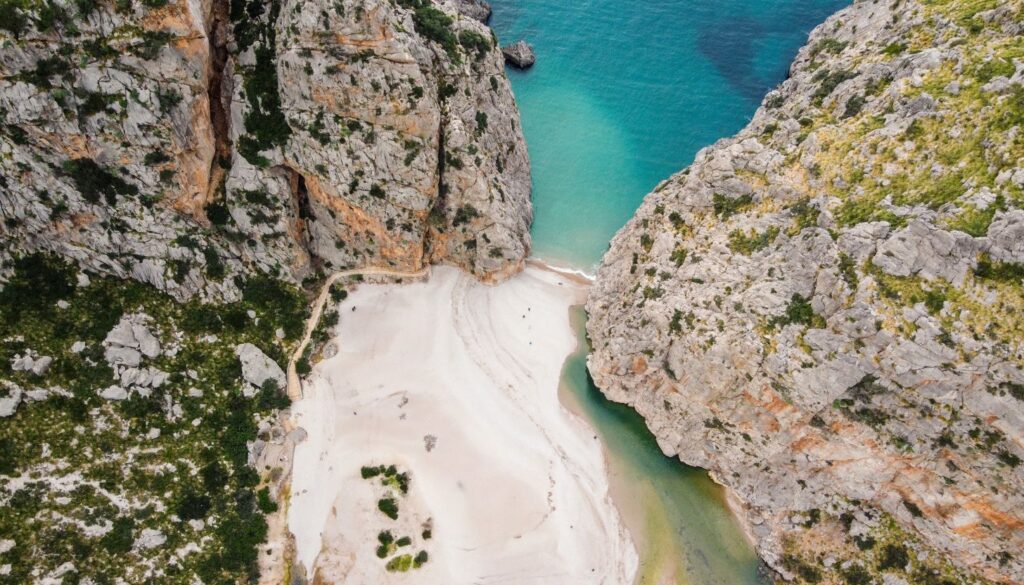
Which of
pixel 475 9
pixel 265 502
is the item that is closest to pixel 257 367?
pixel 265 502

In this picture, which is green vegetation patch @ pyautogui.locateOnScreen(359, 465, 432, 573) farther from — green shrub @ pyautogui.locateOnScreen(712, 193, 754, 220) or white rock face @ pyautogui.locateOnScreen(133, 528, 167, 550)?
green shrub @ pyautogui.locateOnScreen(712, 193, 754, 220)

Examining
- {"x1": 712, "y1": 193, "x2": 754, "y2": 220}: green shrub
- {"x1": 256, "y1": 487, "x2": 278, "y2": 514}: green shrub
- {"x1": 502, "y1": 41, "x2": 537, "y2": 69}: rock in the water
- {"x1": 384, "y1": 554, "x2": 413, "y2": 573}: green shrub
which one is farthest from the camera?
{"x1": 502, "y1": 41, "x2": 537, "y2": 69}: rock in the water

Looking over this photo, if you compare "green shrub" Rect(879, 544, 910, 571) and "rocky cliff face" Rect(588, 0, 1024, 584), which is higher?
"rocky cliff face" Rect(588, 0, 1024, 584)

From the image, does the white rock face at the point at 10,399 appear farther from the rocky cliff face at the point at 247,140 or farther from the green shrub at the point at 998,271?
the green shrub at the point at 998,271

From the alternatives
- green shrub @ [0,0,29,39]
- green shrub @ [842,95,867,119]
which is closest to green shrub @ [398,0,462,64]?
green shrub @ [0,0,29,39]

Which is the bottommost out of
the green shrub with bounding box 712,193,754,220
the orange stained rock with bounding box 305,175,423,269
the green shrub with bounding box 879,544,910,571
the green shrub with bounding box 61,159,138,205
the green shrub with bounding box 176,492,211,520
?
the green shrub with bounding box 176,492,211,520

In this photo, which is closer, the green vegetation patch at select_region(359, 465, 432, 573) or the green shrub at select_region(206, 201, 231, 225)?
the green vegetation patch at select_region(359, 465, 432, 573)

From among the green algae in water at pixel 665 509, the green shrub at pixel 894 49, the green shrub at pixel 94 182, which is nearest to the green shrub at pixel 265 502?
the green shrub at pixel 94 182
